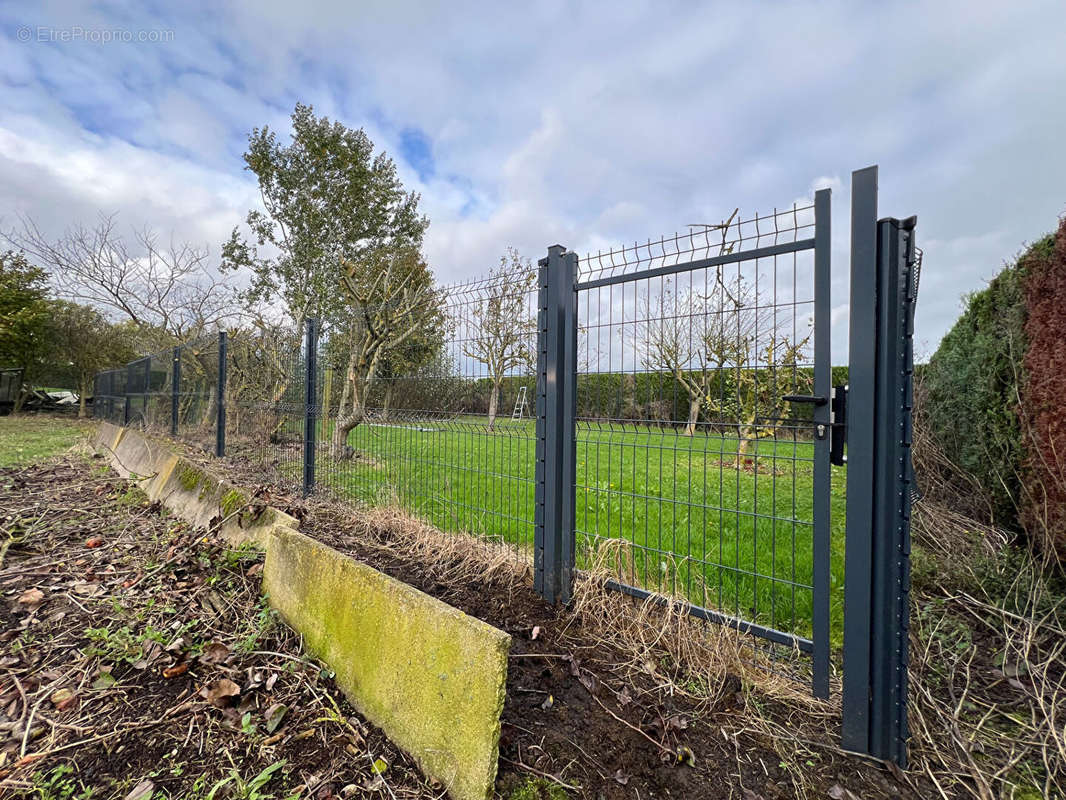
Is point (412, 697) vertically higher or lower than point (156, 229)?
lower

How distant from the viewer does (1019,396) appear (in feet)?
9.45

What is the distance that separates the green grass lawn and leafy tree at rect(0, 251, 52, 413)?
1930 millimetres

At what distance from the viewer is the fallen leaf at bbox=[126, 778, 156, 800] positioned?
1360 mm

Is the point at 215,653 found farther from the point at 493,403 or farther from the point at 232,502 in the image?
the point at 493,403

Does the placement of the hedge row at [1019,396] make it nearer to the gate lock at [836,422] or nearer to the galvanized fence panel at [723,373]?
the galvanized fence panel at [723,373]

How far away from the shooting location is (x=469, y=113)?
23.9 ft

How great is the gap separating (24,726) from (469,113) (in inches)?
314

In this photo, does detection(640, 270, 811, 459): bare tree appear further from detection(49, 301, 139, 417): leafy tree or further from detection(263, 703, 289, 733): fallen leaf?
detection(49, 301, 139, 417): leafy tree

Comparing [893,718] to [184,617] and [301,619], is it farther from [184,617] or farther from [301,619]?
[184,617]

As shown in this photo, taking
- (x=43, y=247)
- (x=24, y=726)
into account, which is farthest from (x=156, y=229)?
(x=24, y=726)

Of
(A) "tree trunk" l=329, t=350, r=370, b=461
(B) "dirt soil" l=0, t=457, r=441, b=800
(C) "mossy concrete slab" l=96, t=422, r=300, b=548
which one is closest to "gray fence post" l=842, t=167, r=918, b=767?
(B) "dirt soil" l=0, t=457, r=441, b=800

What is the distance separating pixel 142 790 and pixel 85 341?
20747 millimetres

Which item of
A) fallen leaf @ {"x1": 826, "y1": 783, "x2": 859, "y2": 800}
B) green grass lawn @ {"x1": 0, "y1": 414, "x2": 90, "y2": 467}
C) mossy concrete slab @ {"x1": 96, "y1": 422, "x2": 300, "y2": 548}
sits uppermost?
mossy concrete slab @ {"x1": 96, "y1": 422, "x2": 300, "y2": 548}

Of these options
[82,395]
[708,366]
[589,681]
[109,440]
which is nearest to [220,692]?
[589,681]
